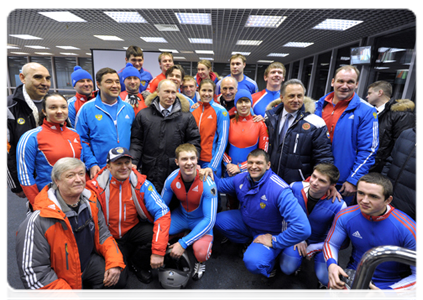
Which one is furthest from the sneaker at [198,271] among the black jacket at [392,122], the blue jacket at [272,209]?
the black jacket at [392,122]

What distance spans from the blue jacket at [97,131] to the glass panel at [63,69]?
15.4 metres

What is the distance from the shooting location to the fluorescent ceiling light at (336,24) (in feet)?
16.3

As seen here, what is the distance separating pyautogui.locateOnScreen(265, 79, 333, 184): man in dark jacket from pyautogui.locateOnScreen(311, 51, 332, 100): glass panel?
802 cm

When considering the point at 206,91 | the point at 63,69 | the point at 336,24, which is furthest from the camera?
the point at 63,69

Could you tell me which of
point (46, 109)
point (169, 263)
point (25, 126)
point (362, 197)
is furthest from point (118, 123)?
point (362, 197)

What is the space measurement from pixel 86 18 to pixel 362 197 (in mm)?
6984

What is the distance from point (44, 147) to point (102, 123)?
0.52 metres

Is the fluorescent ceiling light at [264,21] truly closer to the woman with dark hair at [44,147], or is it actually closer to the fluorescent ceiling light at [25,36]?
the woman with dark hair at [44,147]

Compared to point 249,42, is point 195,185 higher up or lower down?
lower down

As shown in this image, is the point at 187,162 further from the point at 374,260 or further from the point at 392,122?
the point at 392,122

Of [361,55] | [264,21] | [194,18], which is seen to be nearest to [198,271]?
[194,18]

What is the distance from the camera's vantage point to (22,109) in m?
1.98

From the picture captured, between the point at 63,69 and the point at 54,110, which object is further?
the point at 63,69

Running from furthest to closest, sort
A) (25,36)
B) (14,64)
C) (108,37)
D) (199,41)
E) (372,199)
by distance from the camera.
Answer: (14,64) → (25,36) → (199,41) → (108,37) → (372,199)
